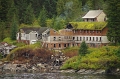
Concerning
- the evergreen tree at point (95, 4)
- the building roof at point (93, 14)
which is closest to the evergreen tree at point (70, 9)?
the evergreen tree at point (95, 4)

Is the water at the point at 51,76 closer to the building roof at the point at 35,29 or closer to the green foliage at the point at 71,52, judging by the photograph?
the green foliage at the point at 71,52

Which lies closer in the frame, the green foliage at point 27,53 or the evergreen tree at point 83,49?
the evergreen tree at point 83,49

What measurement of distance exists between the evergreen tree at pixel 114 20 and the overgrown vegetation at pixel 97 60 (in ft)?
15.8

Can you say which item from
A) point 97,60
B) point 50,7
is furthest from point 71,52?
point 50,7

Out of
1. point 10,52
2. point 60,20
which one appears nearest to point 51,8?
point 60,20

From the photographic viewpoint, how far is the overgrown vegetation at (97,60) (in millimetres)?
110062

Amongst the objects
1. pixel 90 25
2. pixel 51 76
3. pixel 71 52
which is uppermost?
pixel 90 25

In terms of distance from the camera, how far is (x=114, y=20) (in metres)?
120

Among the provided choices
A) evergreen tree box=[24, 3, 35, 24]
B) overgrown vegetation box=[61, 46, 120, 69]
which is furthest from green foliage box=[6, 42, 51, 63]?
evergreen tree box=[24, 3, 35, 24]

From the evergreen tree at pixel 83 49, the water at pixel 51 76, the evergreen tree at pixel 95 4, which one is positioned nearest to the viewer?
the water at pixel 51 76

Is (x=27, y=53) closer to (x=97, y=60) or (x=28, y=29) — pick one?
(x=28, y=29)

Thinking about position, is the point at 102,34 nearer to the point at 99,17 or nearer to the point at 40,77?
the point at 99,17

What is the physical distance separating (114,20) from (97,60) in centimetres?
1322

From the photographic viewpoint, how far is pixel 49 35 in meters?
128
